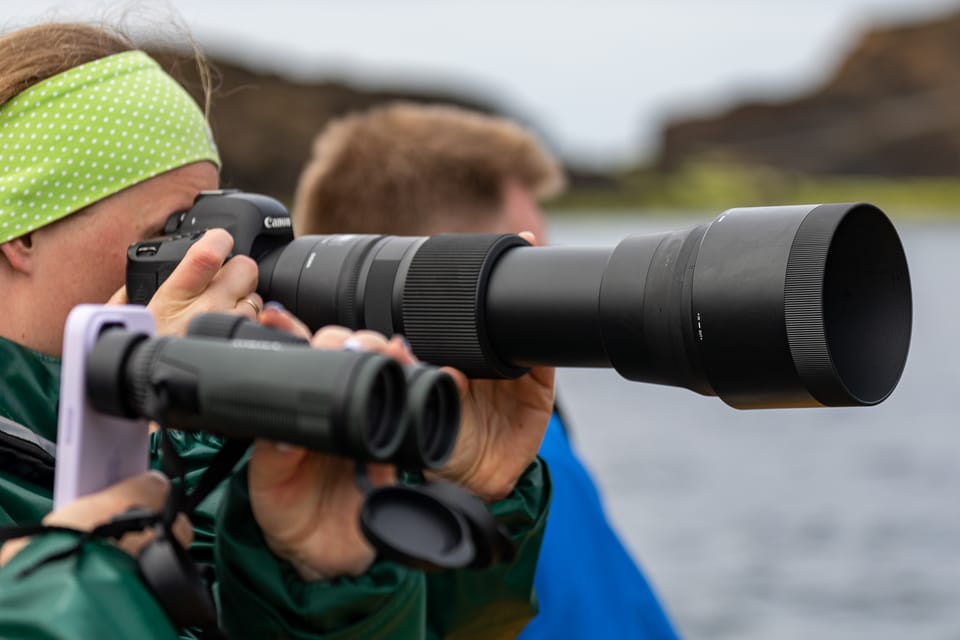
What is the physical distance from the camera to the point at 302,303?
158 cm

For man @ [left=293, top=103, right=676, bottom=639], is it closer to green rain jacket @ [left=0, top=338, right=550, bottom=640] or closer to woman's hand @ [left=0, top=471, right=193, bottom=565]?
green rain jacket @ [left=0, top=338, right=550, bottom=640]

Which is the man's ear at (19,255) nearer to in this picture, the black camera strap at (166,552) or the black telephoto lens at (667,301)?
the black telephoto lens at (667,301)

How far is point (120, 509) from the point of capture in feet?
3.69

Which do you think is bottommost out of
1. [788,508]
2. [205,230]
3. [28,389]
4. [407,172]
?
[28,389]

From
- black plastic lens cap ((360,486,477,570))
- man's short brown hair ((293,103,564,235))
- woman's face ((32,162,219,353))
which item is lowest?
woman's face ((32,162,219,353))

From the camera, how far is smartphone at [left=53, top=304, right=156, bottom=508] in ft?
3.66

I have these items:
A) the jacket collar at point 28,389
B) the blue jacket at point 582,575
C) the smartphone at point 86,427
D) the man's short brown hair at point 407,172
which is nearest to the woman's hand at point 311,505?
the smartphone at point 86,427

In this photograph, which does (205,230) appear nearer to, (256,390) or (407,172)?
(256,390)

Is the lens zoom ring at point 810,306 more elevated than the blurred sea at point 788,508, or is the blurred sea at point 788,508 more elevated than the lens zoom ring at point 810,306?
the blurred sea at point 788,508

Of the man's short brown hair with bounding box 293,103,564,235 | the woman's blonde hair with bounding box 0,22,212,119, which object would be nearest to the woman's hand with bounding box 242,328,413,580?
the woman's blonde hair with bounding box 0,22,212,119

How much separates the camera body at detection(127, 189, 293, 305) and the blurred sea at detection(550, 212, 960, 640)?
4587 millimetres

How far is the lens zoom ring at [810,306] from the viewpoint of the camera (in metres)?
1.22

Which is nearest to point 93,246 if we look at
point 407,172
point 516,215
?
point 407,172

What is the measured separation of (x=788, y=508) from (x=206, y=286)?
12747 millimetres
